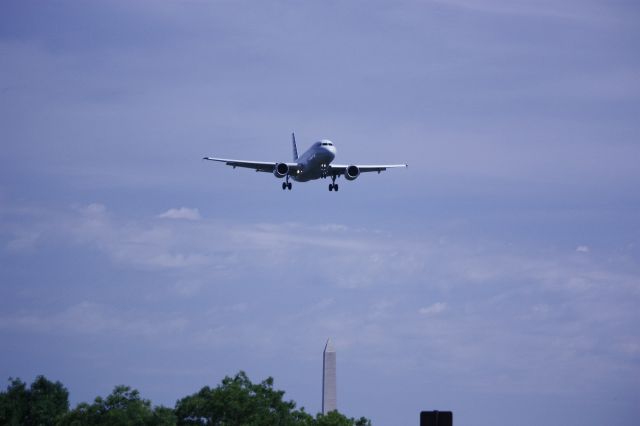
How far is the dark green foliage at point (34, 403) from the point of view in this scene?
5054 inches

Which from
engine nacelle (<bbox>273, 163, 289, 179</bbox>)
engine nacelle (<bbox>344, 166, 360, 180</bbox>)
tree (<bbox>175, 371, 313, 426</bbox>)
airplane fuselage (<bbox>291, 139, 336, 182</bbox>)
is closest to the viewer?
airplane fuselage (<bbox>291, 139, 336, 182</bbox>)

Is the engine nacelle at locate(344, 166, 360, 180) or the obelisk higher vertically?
the engine nacelle at locate(344, 166, 360, 180)

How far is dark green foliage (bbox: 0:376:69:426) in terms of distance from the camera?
421 ft

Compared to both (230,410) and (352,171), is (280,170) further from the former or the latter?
(230,410)

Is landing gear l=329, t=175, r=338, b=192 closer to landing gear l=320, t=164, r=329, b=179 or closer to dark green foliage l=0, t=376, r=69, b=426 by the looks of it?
landing gear l=320, t=164, r=329, b=179

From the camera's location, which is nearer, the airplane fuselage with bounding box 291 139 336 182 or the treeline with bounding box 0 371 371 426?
the airplane fuselage with bounding box 291 139 336 182

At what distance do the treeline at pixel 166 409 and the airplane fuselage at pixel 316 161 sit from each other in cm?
2601

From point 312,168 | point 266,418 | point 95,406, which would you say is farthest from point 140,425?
point 312,168

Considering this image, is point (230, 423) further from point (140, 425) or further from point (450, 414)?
point (450, 414)

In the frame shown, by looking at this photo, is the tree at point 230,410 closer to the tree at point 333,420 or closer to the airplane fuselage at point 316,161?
the tree at point 333,420

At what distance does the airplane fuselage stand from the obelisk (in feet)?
78.7

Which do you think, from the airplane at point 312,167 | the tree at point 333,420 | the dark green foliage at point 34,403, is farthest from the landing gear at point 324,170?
the dark green foliage at point 34,403

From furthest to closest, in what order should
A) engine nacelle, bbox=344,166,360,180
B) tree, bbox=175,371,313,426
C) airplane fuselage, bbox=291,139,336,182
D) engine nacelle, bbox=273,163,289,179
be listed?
tree, bbox=175,371,313,426 → engine nacelle, bbox=344,166,360,180 → engine nacelle, bbox=273,163,289,179 → airplane fuselage, bbox=291,139,336,182

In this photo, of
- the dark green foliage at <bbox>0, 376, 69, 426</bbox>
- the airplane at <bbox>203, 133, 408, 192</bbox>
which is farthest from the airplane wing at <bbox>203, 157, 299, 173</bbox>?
the dark green foliage at <bbox>0, 376, 69, 426</bbox>
